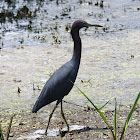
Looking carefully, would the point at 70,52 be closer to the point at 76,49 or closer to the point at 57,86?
the point at 76,49

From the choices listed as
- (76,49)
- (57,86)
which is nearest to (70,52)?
(76,49)

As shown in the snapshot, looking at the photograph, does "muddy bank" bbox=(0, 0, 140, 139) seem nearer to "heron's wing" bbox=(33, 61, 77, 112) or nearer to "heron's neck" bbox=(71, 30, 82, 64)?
"heron's wing" bbox=(33, 61, 77, 112)

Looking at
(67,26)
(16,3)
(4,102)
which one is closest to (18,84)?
(4,102)

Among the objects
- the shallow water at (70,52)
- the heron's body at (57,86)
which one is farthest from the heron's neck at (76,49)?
the shallow water at (70,52)

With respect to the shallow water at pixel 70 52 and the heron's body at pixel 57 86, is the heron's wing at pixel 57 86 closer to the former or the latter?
the heron's body at pixel 57 86

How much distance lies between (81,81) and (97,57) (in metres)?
1.66

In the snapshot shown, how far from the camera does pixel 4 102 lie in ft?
19.4

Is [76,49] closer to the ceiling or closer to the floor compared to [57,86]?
closer to the ceiling

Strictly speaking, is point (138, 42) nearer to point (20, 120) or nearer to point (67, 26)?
point (67, 26)

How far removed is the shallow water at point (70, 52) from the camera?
620 centimetres

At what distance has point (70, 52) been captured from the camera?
344 inches

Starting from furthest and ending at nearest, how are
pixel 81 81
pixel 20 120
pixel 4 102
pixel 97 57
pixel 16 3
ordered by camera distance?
pixel 16 3, pixel 97 57, pixel 81 81, pixel 4 102, pixel 20 120

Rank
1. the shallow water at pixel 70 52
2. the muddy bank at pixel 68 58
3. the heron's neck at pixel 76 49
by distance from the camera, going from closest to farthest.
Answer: the heron's neck at pixel 76 49 → the muddy bank at pixel 68 58 → the shallow water at pixel 70 52

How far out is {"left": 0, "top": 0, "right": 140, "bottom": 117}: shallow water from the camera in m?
6.20
